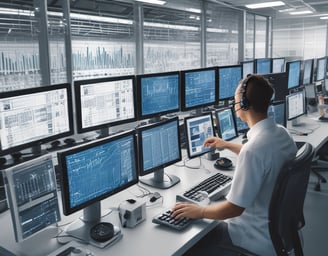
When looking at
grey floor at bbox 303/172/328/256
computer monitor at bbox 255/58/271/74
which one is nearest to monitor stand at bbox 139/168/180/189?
grey floor at bbox 303/172/328/256

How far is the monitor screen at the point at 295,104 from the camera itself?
3.43 m

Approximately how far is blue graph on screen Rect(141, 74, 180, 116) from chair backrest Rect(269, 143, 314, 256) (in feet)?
3.55

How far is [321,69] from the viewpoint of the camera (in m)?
4.98

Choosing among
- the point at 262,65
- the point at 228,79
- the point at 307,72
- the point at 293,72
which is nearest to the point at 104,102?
the point at 228,79

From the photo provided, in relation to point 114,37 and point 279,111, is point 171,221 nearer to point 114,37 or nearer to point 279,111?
point 279,111

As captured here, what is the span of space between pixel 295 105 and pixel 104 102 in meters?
2.23

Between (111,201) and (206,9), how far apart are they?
436 cm

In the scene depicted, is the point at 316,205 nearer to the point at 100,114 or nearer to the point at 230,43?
the point at 100,114

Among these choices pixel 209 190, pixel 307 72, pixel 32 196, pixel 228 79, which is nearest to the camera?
pixel 32 196

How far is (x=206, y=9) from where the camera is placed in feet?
17.9

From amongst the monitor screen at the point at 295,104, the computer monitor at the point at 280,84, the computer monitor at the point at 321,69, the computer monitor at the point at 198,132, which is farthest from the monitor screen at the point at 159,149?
the computer monitor at the point at 321,69

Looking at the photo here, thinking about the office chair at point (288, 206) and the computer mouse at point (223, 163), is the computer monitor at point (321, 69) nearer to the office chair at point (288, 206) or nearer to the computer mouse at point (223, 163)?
the computer mouse at point (223, 163)

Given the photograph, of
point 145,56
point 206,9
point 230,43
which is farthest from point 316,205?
point 230,43

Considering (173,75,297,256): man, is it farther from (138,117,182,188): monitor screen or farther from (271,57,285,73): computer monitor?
(271,57,285,73): computer monitor
